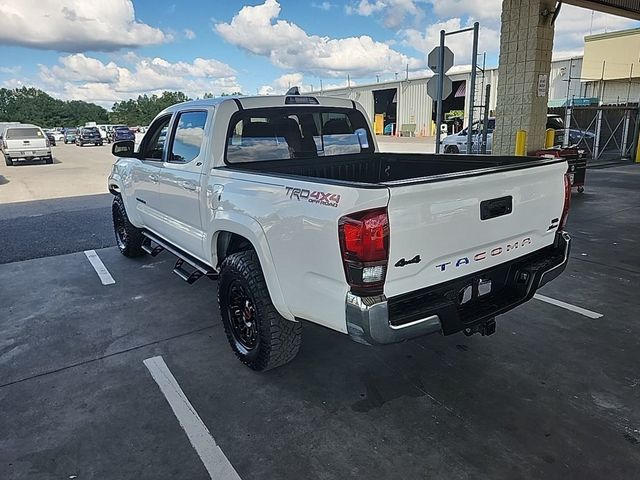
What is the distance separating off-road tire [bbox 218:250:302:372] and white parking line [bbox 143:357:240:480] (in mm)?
539

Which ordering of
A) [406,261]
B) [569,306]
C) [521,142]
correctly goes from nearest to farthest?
[406,261] < [569,306] < [521,142]

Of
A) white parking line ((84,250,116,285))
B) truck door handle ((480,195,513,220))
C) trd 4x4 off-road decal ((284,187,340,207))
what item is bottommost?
white parking line ((84,250,116,285))

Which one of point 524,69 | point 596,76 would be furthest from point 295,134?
point 596,76

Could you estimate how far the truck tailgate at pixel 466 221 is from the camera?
2.45 metres

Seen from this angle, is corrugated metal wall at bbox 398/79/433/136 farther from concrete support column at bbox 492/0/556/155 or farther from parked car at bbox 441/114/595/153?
concrete support column at bbox 492/0/556/155

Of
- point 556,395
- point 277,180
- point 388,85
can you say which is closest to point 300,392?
point 277,180

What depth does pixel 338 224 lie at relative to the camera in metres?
2.42

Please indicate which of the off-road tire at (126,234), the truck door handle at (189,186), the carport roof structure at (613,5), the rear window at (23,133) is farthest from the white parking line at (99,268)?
the rear window at (23,133)

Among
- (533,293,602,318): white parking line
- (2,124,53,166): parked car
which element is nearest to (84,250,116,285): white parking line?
(533,293,602,318): white parking line

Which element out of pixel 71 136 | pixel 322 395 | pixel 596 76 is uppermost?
pixel 596 76

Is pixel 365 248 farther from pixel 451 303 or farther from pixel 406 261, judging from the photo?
pixel 451 303

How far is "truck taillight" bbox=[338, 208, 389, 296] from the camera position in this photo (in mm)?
2348

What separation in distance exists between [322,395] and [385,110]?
5133cm

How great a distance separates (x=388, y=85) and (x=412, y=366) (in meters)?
46.7
